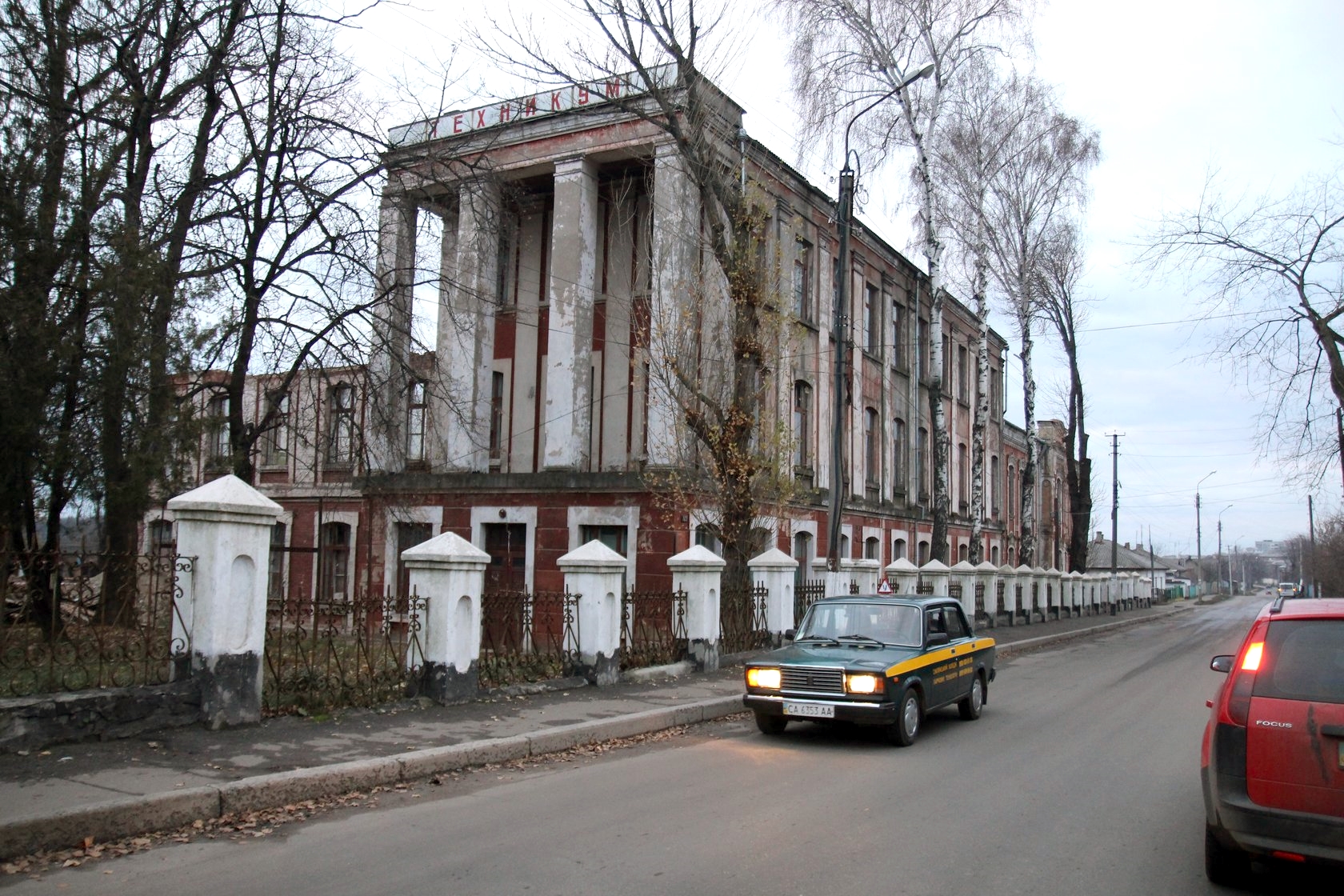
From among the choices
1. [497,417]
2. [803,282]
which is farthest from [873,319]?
[497,417]

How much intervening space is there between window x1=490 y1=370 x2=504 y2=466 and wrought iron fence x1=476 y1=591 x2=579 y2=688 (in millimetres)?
11967

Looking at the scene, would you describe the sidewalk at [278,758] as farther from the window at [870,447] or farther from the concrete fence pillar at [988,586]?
the window at [870,447]

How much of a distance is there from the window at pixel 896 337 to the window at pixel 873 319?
1239 millimetres

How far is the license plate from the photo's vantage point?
1005 cm

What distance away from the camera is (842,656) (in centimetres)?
1045

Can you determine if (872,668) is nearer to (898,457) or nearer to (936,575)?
(936,575)

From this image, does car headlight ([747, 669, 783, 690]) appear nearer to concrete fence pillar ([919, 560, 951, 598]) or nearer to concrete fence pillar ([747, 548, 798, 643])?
concrete fence pillar ([747, 548, 798, 643])

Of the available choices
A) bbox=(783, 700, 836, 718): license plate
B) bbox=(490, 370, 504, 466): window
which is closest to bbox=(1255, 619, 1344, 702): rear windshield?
bbox=(783, 700, 836, 718): license plate

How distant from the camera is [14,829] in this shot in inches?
229

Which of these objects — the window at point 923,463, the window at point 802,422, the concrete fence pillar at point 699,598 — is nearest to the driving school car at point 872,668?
the concrete fence pillar at point 699,598

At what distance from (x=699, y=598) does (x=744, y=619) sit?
2044 millimetres

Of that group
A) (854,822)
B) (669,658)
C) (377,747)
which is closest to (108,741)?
(377,747)

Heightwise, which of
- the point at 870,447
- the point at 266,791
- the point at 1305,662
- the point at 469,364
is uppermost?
the point at 469,364

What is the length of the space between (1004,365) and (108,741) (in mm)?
46197
